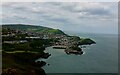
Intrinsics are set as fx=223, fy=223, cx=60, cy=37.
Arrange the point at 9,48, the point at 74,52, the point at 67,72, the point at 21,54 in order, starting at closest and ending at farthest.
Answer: the point at 67,72 → the point at 21,54 → the point at 9,48 → the point at 74,52

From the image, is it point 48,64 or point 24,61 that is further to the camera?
point 48,64

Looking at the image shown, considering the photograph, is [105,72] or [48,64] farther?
[48,64]

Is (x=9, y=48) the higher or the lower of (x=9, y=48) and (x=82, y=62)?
the higher

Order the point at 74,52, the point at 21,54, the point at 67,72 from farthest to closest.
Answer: the point at 74,52 → the point at 21,54 → the point at 67,72

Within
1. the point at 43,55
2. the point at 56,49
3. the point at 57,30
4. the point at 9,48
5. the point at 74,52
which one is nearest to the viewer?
the point at 9,48

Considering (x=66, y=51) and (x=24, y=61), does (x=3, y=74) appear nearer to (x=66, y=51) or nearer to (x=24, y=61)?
(x=24, y=61)

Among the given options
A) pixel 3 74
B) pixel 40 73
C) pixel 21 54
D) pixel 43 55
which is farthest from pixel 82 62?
pixel 3 74

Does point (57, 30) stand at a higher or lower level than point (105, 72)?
higher

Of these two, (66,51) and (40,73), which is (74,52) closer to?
(66,51)

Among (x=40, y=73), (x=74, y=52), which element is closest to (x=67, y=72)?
(x=40, y=73)
